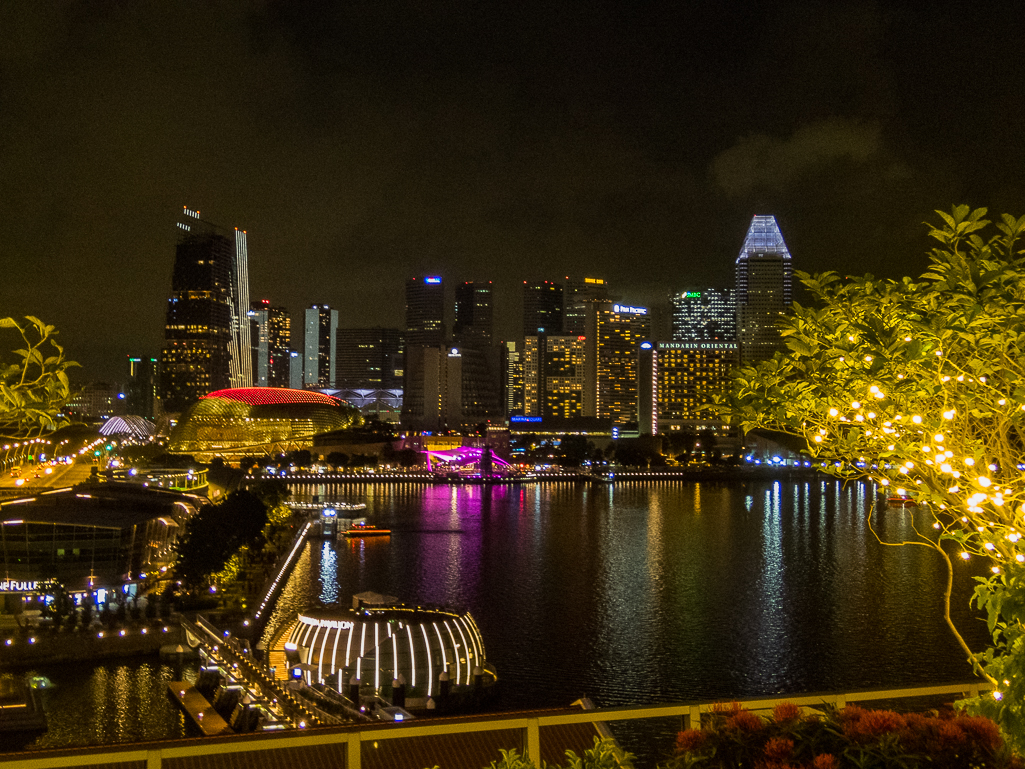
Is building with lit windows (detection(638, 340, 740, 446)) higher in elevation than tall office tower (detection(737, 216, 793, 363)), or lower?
lower

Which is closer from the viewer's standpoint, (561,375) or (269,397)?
(269,397)

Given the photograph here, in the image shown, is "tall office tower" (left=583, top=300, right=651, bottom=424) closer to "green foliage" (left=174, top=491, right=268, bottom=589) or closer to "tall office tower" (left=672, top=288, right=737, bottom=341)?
Answer: "tall office tower" (left=672, top=288, right=737, bottom=341)

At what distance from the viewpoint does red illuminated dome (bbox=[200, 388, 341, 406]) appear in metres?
84.6

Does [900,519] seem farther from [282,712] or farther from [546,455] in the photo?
[546,455]

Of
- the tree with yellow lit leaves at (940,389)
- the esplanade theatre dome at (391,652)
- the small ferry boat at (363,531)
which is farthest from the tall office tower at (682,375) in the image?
the tree with yellow lit leaves at (940,389)

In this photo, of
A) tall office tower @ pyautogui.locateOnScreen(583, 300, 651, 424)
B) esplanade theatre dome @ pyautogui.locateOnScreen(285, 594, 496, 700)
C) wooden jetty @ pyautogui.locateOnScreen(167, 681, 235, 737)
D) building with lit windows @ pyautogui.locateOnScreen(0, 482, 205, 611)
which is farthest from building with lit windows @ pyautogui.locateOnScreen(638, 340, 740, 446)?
wooden jetty @ pyautogui.locateOnScreen(167, 681, 235, 737)

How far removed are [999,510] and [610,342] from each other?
13242 centimetres

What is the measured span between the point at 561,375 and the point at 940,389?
13347cm

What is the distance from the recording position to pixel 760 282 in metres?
137

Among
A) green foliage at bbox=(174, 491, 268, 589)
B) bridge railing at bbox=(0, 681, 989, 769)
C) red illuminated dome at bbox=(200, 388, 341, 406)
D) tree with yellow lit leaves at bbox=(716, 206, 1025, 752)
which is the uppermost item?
red illuminated dome at bbox=(200, 388, 341, 406)

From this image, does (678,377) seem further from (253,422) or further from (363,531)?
(363,531)

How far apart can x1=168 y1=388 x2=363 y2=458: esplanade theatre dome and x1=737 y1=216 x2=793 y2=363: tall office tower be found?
65.4 m

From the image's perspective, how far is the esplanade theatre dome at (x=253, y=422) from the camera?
81938 mm

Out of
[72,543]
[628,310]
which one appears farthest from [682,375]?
[72,543]
